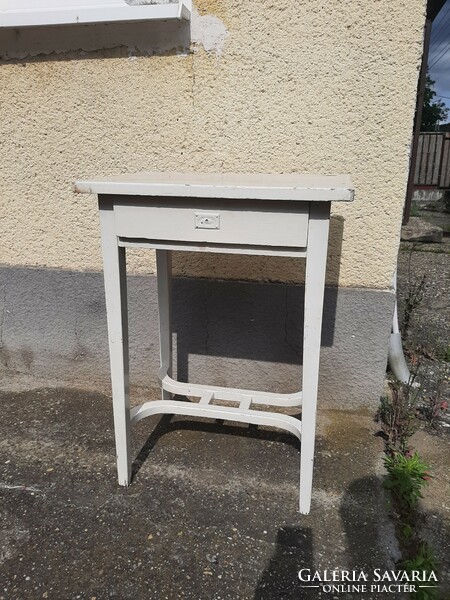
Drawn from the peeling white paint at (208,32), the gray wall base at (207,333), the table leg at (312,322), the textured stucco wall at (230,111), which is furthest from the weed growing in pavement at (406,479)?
the peeling white paint at (208,32)

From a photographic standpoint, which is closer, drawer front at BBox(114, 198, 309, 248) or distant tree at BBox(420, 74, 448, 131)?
drawer front at BBox(114, 198, 309, 248)

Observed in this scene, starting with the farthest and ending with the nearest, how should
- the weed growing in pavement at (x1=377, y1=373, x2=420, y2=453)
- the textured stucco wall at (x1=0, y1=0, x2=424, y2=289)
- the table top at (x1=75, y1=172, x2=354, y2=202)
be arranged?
1. the weed growing in pavement at (x1=377, y1=373, x2=420, y2=453)
2. the textured stucco wall at (x1=0, y1=0, x2=424, y2=289)
3. the table top at (x1=75, y1=172, x2=354, y2=202)

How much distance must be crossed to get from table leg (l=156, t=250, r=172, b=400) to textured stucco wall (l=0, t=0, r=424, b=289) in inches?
8.5

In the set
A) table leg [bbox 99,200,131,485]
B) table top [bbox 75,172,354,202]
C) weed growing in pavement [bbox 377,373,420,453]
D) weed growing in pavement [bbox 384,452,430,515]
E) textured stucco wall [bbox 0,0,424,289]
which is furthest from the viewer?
weed growing in pavement [bbox 377,373,420,453]

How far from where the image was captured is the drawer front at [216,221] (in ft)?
4.85

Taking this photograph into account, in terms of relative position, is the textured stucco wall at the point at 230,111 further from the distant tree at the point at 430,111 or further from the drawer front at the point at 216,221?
the distant tree at the point at 430,111

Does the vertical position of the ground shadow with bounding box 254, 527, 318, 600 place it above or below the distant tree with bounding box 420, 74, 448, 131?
below

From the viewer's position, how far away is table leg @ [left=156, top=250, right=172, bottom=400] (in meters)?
2.19

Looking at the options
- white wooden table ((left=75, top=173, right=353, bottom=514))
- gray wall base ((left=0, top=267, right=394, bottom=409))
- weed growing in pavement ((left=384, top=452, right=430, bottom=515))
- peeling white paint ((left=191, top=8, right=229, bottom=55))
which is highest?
peeling white paint ((left=191, top=8, right=229, bottom=55))

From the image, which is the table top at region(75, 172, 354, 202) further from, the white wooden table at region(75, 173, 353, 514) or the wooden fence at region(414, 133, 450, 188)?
the wooden fence at region(414, 133, 450, 188)

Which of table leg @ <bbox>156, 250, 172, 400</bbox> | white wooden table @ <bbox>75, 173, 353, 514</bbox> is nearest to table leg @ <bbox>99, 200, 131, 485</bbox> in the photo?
white wooden table @ <bbox>75, 173, 353, 514</bbox>

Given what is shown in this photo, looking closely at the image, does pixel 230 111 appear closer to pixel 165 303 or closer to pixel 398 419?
pixel 165 303

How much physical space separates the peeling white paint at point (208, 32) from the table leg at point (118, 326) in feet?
3.36

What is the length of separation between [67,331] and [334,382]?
4.96 feet
